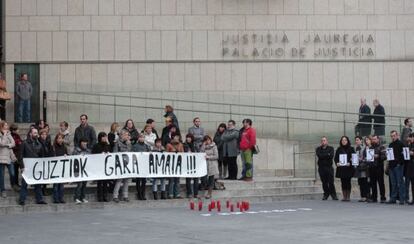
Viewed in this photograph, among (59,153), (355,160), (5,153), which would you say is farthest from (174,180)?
(355,160)

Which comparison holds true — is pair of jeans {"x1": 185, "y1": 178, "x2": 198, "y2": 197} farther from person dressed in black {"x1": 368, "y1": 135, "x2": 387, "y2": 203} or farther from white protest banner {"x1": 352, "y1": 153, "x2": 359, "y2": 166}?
person dressed in black {"x1": 368, "y1": 135, "x2": 387, "y2": 203}

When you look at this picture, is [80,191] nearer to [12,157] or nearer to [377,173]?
[12,157]

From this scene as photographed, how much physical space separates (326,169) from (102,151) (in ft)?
22.4

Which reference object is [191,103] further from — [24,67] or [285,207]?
[285,207]

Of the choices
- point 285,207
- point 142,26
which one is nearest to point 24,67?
point 142,26

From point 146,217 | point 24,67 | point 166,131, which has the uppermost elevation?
point 24,67

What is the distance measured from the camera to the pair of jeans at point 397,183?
25.0 metres

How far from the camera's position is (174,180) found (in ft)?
82.4

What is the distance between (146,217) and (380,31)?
17426 millimetres

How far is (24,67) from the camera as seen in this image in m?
34.0

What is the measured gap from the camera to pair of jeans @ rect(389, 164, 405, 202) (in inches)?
985

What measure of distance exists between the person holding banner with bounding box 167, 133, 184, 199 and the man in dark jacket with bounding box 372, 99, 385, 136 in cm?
767

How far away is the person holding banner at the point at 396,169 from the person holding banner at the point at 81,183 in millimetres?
8013

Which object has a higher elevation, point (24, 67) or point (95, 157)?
point (24, 67)
